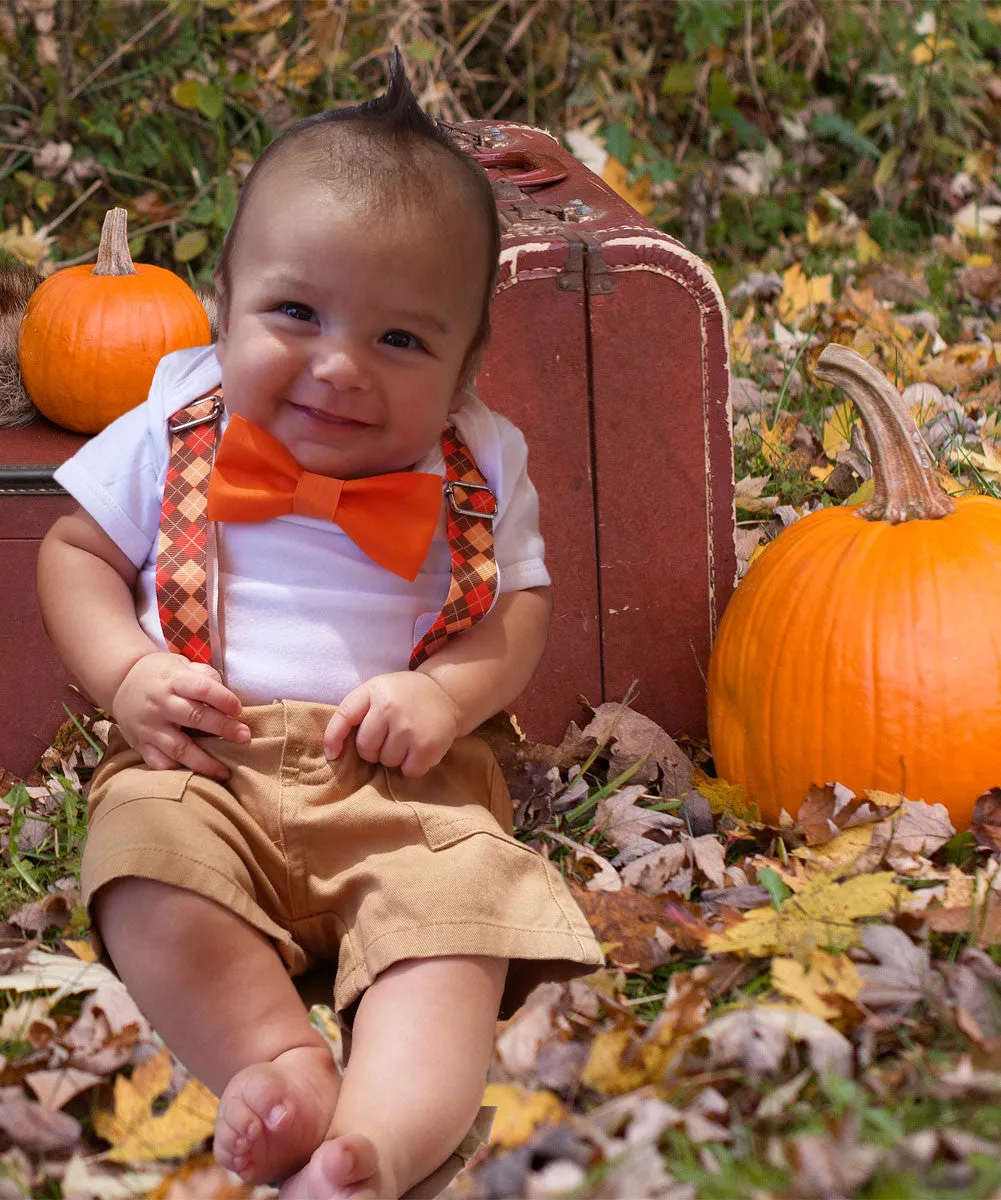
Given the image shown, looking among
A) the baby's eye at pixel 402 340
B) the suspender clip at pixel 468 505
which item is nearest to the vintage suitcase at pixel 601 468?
the suspender clip at pixel 468 505

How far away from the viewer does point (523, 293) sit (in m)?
2.13

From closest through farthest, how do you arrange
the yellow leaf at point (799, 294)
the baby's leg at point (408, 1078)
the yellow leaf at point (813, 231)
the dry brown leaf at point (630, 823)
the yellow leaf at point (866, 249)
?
the baby's leg at point (408, 1078) < the dry brown leaf at point (630, 823) < the yellow leaf at point (799, 294) < the yellow leaf at point (866, 249) < the yellow leaf at point (813, 231)

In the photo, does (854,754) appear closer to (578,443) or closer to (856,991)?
(856,991)

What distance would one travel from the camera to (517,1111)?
1.58 metres

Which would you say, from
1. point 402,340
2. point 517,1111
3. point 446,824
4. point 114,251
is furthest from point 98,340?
point 517,1111

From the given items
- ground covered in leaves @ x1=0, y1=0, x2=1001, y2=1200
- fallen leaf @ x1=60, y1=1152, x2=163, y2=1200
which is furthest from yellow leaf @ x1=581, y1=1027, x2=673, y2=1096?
fallen leaf @ x1=60, y1=1152, x2=163, y2=1200

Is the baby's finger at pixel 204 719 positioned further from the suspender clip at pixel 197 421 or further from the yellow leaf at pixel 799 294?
the yellow leaf at pixel 799 294

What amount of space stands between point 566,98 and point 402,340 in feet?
11.6

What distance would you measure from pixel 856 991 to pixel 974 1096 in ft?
0.73

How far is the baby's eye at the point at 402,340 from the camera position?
1.69 m

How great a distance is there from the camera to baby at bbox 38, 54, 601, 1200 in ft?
5.25

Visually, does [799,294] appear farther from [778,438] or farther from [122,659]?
[122,659]

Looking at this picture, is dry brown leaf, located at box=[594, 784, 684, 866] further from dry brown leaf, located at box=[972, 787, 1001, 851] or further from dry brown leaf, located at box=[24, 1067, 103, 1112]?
dry brown leaf, located at box=[24, 1067, 103, 1112]

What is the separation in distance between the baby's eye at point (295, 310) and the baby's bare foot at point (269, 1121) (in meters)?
0.84
